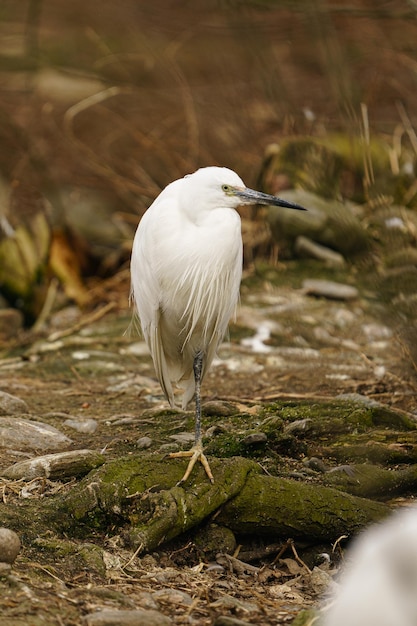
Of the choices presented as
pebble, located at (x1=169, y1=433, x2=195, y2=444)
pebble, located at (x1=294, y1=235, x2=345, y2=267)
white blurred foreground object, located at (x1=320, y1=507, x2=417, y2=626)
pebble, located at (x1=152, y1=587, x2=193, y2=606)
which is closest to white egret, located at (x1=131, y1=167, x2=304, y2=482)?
pebble, located at (x1=169, y1=433, x2=195, y2=444)

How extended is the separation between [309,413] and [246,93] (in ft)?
23.6

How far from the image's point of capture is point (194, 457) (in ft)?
10.9

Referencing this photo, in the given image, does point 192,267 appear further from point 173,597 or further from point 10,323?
point 10,323

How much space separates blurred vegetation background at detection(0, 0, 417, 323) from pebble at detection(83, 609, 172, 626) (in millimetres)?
1233

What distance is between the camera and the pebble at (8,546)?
2.65 metres

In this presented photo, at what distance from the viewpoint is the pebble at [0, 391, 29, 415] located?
13.4 ft

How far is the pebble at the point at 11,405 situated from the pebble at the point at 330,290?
2.62 meters

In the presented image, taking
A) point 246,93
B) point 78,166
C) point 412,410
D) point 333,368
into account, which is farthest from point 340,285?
point 78,166

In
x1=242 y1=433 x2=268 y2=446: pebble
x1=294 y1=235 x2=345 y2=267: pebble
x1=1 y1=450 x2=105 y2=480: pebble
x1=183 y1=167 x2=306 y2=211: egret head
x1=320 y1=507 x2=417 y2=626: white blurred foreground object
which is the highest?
x1=183 y1=167 x2=306 y2=211: egret head

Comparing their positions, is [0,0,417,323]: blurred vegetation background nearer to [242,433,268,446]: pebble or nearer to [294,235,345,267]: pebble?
[294,235,345,267]: pebble

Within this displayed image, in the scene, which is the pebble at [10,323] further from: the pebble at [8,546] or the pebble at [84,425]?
the pebble at [8,546]

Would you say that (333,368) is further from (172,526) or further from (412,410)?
(172,526)

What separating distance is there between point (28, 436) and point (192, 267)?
3.13 feet

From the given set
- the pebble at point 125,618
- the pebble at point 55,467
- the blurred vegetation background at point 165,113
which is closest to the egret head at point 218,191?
the blurred vegetation background at point 165,113
